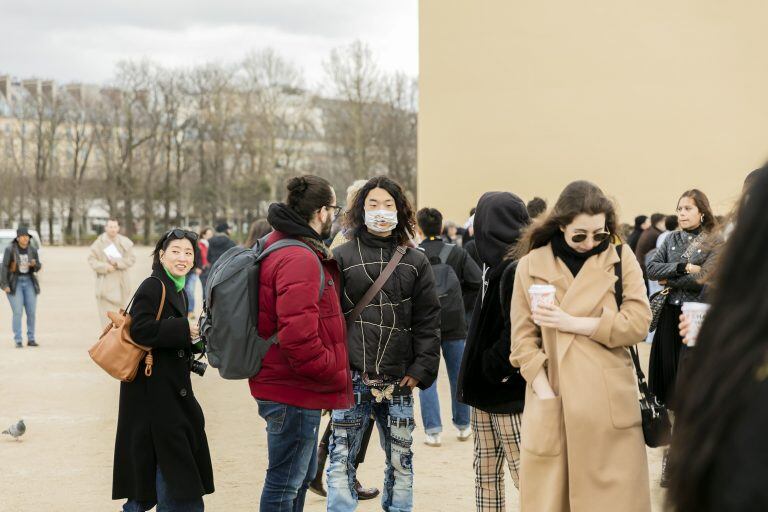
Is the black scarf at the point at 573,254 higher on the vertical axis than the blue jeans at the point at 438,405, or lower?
higher

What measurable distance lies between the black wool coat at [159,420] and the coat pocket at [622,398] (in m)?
2.16

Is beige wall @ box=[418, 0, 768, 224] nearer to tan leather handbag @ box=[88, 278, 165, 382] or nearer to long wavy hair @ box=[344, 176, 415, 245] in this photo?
long wavy hair @ box=[344, 176, 415, 245]

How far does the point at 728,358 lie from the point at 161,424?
12.4ft

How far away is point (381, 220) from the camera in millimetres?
5133

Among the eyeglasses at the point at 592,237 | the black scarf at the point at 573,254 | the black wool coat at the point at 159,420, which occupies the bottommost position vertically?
the black wool coat at the point at 159,420

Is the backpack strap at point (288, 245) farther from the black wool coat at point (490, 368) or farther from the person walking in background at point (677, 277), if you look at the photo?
the person walking in background at point (677, 277)

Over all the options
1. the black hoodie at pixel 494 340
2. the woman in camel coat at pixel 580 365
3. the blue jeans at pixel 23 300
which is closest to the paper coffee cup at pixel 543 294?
the woman in camel coat at pixel 580 365

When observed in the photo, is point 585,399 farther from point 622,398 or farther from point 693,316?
point 693,316

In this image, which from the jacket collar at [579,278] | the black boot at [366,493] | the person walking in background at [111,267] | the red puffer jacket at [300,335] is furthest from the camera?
the person walking in background at [111,267]

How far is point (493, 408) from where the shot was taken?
4.68m

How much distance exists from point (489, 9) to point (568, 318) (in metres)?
22.3

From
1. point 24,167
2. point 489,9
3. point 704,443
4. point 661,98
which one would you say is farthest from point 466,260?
point 24,167

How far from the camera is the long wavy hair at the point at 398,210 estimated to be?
206 inches

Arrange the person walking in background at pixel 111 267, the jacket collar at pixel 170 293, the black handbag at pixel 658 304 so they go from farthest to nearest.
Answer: the person walking in background at pixel 111 267
the black handbag at pixel 658 304
the jacket collar at pixel 170 293
